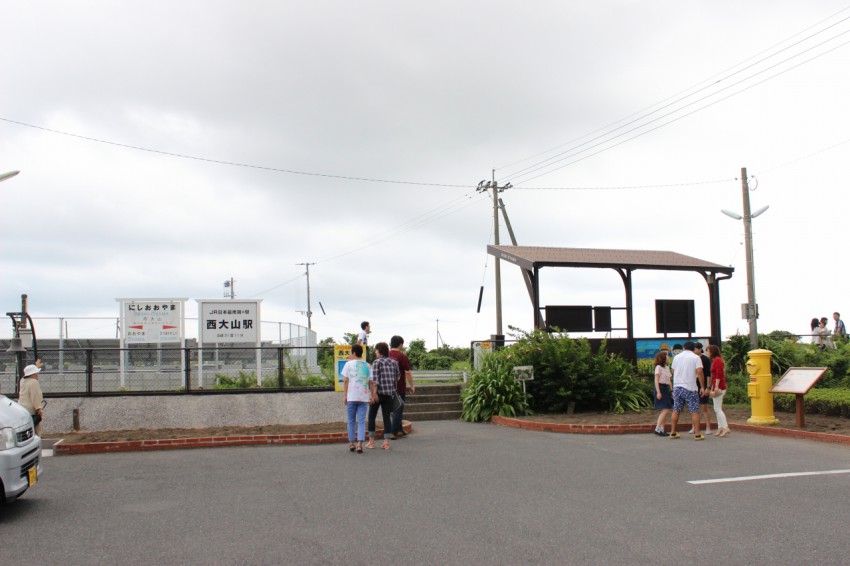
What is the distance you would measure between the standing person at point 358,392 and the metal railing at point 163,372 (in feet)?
21.3

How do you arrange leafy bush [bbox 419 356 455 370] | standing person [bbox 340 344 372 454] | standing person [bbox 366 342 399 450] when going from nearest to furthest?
standing person [bbox 340 344 372 454], standing person [bbox 366 342 399 450], leafy bush [bbox 419 356 455 370]

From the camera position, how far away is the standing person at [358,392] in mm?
11391

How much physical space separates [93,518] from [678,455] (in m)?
7.94

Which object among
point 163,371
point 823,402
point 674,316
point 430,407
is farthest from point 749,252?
point 163,371

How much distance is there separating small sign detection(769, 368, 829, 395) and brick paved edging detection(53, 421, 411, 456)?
8.12 meters

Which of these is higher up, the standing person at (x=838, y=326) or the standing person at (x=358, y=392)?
the standing person at (x=838, y=326)

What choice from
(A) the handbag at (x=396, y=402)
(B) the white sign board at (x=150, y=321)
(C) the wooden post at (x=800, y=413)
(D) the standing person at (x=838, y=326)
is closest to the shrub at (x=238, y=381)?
(B) the white sign board at (x=150, y=321)

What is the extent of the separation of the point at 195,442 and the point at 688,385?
858 cm

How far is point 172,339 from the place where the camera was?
2056cm

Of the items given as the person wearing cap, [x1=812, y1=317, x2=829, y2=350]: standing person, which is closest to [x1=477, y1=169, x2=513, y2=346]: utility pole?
[x1=812, y1=317, x2=829, y2=350]: standing person

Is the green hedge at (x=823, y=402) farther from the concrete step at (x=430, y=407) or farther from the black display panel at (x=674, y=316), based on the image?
Answer: the concrete step at (x=430, y=407)

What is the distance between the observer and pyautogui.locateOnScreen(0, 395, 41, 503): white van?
273 inches

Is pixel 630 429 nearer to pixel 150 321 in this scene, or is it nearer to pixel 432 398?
pixel 432 398

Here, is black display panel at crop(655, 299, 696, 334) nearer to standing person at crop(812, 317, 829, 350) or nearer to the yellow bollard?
the yellow bollard
